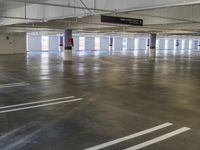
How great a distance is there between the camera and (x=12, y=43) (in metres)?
38.1

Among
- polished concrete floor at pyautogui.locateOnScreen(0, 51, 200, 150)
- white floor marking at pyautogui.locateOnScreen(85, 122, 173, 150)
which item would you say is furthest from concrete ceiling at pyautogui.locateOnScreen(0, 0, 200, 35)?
white floor marking at pyautogui.locateOnScreen(85, 122, 173, 150)

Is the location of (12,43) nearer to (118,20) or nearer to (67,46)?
(67,46)

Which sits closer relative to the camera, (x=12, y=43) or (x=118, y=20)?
(x=118, y=20)

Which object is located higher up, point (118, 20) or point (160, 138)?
point (118, 20)

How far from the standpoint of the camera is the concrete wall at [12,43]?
36844 millimetres

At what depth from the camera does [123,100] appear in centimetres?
898

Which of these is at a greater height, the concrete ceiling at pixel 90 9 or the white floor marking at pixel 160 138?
the concrete ceiling at pixel 90 9

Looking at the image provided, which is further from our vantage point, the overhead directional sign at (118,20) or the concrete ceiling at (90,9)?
the overhead directional sign at (118,20)

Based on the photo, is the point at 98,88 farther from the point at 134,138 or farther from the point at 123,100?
the point at 134,138

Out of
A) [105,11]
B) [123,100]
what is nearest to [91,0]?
[105,11]

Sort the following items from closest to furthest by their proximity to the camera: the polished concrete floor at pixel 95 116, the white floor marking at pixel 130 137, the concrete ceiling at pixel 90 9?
1. the white floor marking at pixel 130 137
2. the polished concrete floor at pixel 95 116
3. the concrete ceiling at pixel 90 9

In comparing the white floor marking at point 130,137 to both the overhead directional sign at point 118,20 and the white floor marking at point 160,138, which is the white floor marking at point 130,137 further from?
the overhead directional sign at point 118,20

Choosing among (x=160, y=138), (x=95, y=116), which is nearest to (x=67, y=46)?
(x=95, y=116)

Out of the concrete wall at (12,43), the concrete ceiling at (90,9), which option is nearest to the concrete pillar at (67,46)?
the concrete ceiling at (90,9)
